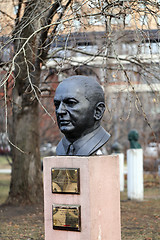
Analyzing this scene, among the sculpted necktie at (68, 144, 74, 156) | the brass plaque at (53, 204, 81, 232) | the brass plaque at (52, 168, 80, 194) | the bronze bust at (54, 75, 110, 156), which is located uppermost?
the bronze bust at (54, 75, 110, 156)

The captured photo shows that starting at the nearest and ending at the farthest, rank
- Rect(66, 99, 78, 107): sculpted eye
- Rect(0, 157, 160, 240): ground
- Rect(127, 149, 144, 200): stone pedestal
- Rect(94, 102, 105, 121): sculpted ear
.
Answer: Rect(66, 99, 78, 107): sculpted eye < Rect(94, 102, 105, 121): sculpted ear < Rect(0, 157, 160, 240): ground < Rect(127, 149, 144, 200): stone pedestal

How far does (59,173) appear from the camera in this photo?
214 inches

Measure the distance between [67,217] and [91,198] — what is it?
432mm

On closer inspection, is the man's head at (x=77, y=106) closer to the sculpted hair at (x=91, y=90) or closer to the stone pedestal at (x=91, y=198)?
the sculpted hair at (x=91, y=90)

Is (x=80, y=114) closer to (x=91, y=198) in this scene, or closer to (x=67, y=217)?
(x=91, y=198)

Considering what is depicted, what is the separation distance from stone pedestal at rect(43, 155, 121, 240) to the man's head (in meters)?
0.43

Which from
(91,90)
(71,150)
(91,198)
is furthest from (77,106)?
(91,198)

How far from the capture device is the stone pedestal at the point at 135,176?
1324 cm

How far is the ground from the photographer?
866cm

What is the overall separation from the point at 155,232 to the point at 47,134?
11825 millimetres

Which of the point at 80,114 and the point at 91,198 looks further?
the point at 80,114

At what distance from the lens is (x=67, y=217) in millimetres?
5359

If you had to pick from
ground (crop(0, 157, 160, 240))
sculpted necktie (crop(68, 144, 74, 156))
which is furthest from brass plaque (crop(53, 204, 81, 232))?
ground (crop(0, 157, 160, 240))

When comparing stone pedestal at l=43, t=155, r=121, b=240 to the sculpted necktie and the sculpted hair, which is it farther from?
the sculpted hair
